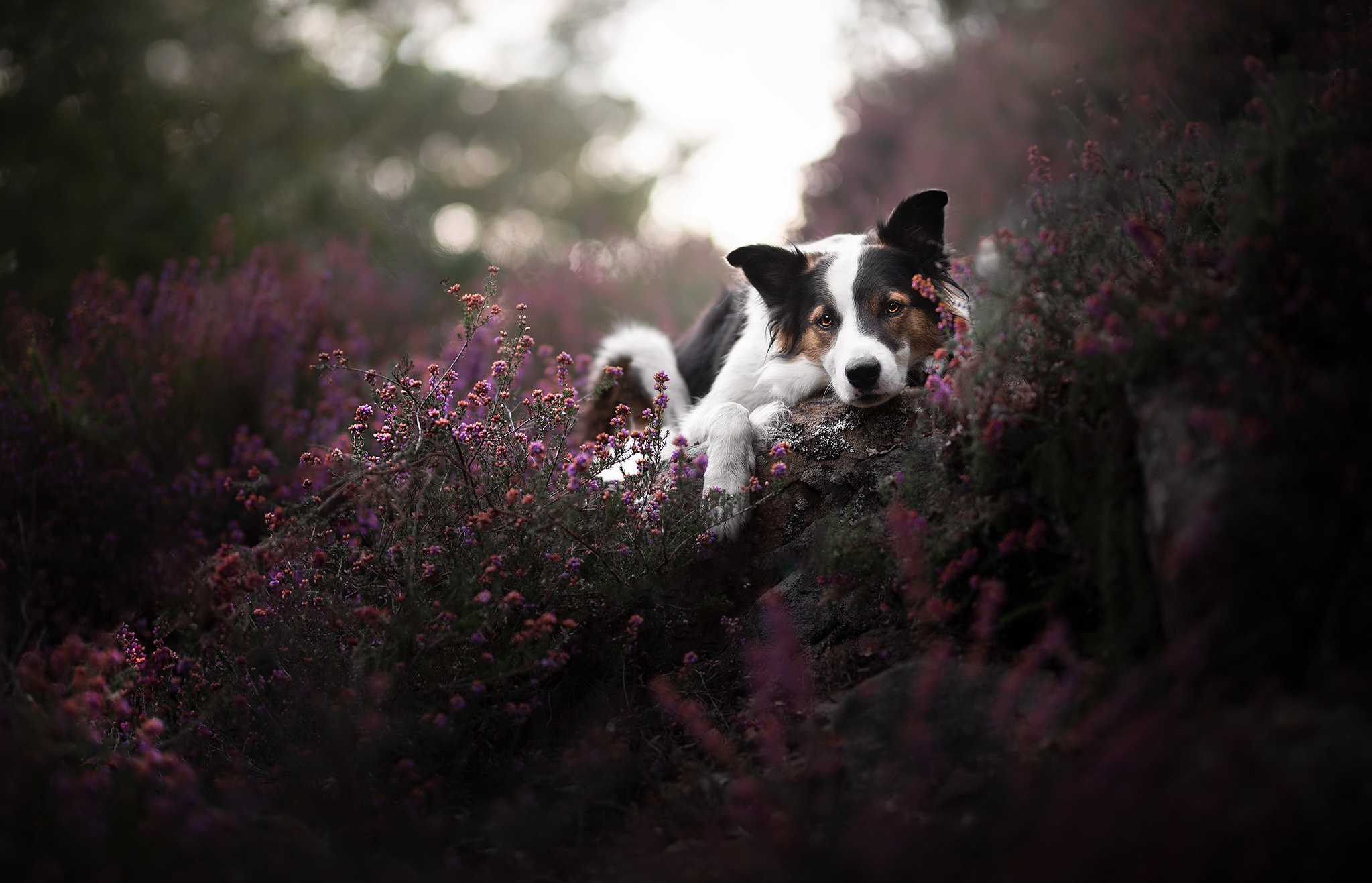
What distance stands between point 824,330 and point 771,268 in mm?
501

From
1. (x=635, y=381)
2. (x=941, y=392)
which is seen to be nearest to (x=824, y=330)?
(x=941, y=392)

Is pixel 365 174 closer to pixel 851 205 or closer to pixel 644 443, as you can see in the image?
pixel 851 205

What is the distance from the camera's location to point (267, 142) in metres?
11.0

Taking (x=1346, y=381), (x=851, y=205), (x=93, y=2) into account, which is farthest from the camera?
(x=851, y=205)

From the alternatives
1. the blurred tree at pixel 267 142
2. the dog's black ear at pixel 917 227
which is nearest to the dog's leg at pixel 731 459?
the dog's black ear at pixel 917 227

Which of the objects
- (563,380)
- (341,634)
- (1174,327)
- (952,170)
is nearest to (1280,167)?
(1174,327)

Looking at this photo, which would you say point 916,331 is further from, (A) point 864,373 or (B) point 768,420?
(B) point 768,420

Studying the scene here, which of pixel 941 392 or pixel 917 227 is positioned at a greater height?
pixel 917 227

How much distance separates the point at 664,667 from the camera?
10.7 feet

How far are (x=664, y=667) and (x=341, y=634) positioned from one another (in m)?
1.16

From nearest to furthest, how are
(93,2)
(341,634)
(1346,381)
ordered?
(1346,381)
(341,634)
(93,2)

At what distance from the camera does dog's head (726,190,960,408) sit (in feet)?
12.3

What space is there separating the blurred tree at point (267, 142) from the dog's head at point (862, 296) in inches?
187

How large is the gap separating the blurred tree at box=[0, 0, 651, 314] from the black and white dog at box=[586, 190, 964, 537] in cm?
460
